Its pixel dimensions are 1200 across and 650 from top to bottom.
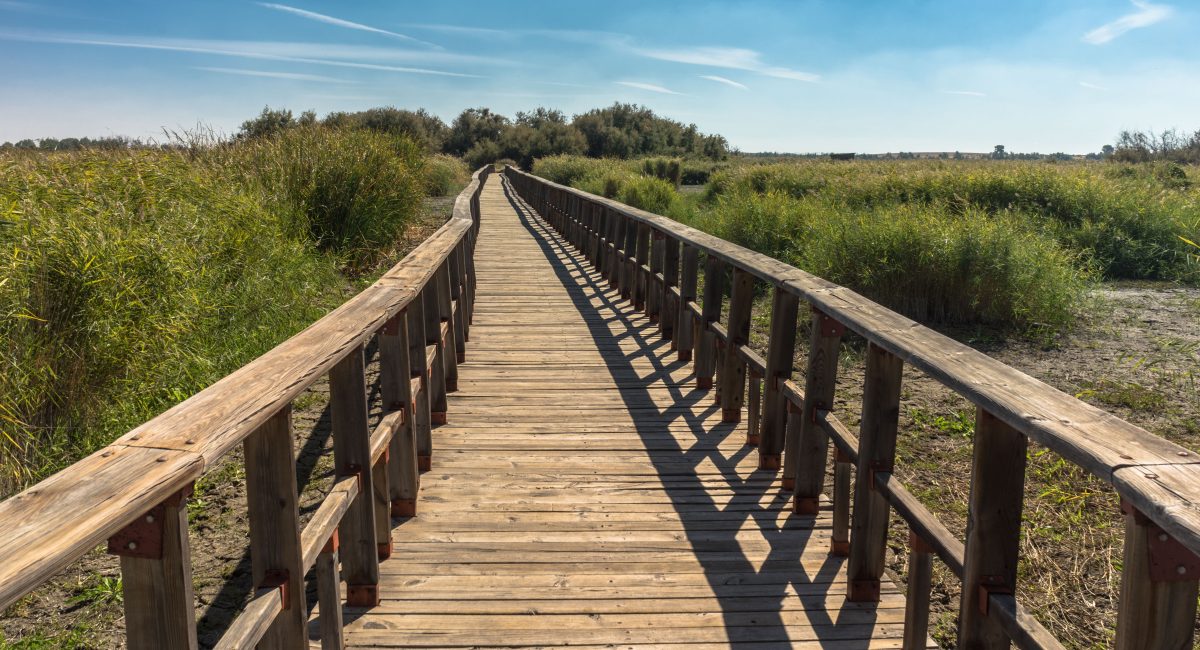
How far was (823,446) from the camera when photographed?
360 cm

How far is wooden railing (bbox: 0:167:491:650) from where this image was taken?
1.18 meters

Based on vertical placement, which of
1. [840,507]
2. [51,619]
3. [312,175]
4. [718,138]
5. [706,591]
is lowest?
[51,619]

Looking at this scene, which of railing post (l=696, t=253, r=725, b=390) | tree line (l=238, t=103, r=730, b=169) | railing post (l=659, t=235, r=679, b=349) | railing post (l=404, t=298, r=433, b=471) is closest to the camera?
railing post (l=404, t=298, r=433, b=471)

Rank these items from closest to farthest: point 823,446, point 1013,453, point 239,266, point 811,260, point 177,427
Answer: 1. point 177,427
2. point 1013,453
3. point 823,446
4. point 239,266
5. point 811,260

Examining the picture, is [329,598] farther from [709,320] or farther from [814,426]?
[709,320]

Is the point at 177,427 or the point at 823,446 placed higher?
the point at 177,427

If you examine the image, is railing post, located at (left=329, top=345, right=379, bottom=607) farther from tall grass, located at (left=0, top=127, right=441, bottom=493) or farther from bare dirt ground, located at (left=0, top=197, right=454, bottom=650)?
tall grass, located at (left=0, top=127, right=441, bottom=493)

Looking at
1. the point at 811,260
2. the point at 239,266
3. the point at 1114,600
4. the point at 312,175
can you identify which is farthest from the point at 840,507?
the point at 312,175

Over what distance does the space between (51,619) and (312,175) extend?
7.32 metres

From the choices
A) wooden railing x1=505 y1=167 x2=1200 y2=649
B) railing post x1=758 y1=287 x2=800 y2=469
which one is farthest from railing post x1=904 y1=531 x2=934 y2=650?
railing post x1=758 y1=287 x2=800 y2=469

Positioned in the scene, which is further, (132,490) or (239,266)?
(239,266)

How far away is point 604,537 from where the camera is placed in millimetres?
3449

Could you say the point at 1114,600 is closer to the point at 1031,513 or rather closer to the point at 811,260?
the point at 1031,513

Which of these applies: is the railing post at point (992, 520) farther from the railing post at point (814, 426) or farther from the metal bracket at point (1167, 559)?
the railing post at point (814, 426)
